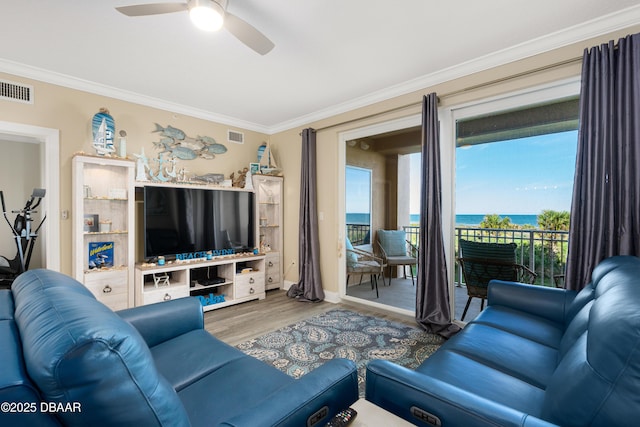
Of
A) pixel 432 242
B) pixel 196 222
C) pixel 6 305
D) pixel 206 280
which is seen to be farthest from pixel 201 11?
pixel 206 280

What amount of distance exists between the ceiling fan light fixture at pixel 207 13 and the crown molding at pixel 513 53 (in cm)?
209

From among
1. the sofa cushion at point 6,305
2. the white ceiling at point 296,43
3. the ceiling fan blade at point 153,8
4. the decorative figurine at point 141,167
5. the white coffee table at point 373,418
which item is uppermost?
the white ceiling at point 296,43

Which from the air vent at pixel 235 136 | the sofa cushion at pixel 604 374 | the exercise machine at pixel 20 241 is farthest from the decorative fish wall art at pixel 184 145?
the sofa cushion at pixel 604 374

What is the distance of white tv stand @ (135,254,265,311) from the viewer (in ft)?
10.6

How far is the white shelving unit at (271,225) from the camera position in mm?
4422

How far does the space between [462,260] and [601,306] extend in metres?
2.05

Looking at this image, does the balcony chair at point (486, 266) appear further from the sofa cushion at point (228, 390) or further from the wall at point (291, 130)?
the sofa cushion at point (228, 390)

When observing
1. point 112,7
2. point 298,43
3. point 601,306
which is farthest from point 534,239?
point 112,7

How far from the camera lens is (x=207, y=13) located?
1705 mm

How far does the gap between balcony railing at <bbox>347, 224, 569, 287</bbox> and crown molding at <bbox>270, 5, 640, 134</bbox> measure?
1548 mm

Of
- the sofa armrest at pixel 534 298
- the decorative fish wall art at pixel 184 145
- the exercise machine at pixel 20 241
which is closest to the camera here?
the sofa armrest at pixel 534 298

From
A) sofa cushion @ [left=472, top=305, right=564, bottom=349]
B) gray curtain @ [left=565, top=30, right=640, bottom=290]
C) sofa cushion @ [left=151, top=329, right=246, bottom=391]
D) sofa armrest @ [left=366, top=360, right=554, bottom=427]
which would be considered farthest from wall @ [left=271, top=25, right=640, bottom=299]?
sofa cushion @ [left=151, top=329, right=246, bottom=391]

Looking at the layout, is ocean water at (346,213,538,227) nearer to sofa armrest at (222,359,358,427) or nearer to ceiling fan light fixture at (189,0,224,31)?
sofa armrest at (222,359,358,427)

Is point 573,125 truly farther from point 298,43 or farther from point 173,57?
point 173,57
